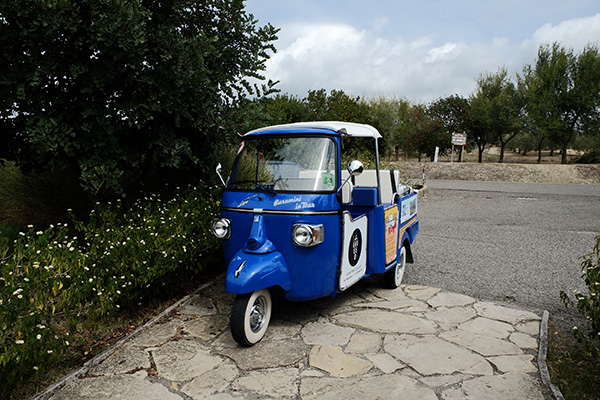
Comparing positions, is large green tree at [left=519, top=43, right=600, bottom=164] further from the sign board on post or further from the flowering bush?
the flowering bush

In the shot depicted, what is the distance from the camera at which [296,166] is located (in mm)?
4730

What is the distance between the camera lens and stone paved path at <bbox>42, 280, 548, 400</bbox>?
3.38m

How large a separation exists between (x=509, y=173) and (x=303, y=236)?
2427 centimetres

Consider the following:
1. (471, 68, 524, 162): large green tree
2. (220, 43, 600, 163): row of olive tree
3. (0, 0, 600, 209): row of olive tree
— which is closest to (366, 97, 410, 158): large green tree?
(220, 43, 600, 163): row of olive tree

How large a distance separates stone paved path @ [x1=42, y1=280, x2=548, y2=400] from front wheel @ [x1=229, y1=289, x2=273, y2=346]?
113 millimetres

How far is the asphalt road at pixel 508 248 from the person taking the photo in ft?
19.3

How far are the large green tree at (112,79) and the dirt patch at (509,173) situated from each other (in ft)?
58.5

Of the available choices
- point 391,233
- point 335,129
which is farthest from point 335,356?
point 335,129

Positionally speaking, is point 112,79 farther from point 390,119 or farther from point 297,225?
point 390,119

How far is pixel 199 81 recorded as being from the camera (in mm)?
6020

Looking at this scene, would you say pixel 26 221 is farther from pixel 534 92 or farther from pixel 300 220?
pixel 534 92

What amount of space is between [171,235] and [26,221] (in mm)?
4377

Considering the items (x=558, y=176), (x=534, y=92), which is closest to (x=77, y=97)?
(x=558, y=176)

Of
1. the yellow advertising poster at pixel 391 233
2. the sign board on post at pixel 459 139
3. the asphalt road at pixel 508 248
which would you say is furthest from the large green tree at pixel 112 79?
the sign board on post at pixel 459 139
